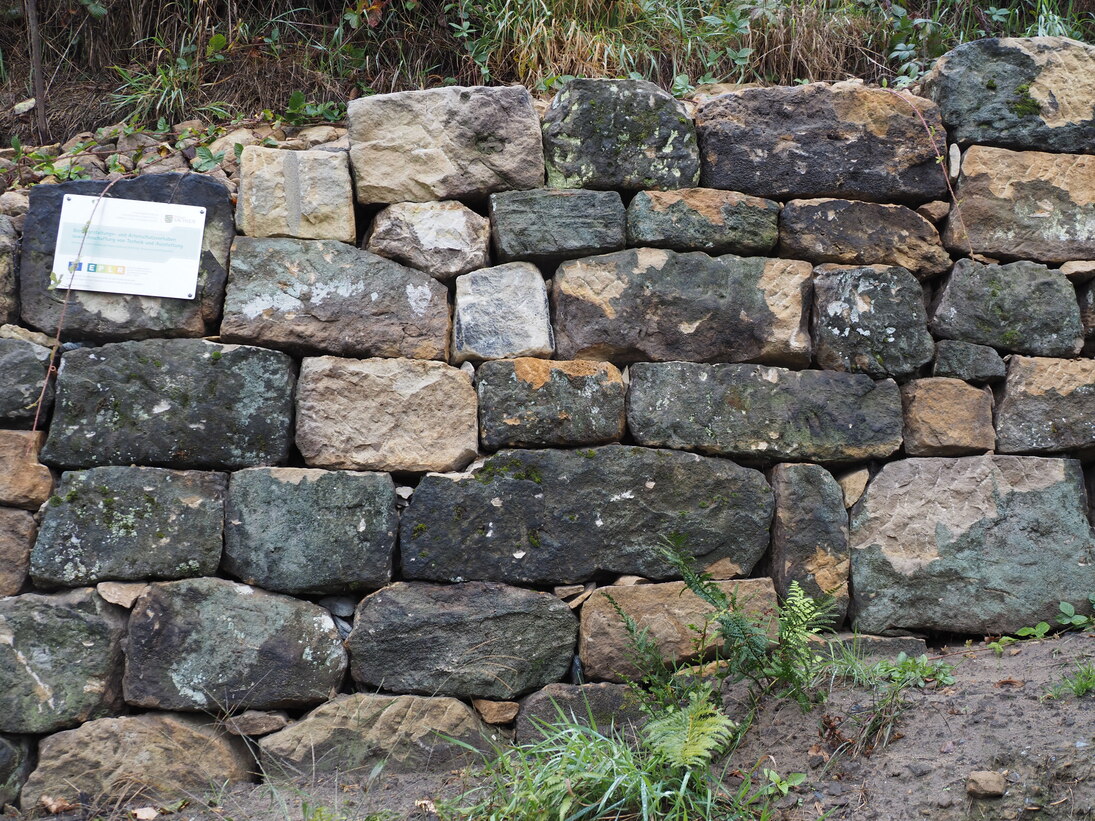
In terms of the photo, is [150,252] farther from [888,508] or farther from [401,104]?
[888,508]

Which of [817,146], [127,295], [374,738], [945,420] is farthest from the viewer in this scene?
[817,146]

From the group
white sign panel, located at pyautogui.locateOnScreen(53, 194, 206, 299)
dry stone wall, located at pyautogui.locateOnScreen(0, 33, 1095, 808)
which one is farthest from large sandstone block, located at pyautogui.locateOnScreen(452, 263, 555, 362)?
white sign panel, located at pyautogui.locateOnScreen(53, 194, 206, 299)

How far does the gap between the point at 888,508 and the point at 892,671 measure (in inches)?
23.1

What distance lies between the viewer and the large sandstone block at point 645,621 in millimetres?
2928

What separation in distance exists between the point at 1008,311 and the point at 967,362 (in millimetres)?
270

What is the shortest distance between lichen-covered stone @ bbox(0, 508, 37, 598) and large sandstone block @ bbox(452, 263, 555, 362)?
1.48m

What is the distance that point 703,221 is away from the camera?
3.21 m

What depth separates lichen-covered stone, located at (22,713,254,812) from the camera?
8.66ft

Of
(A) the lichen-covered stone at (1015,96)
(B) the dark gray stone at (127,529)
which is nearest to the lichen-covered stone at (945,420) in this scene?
(A) the lichen-covered stone at (1015,96)

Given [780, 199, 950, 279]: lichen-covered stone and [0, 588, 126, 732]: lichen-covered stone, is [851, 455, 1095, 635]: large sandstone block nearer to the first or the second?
[780, 199, 950, 279]: lichen-covered stone

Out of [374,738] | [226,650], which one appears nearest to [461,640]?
[374,738]

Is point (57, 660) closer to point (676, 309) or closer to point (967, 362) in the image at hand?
point (676, 309)

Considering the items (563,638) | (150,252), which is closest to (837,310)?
(563,638)

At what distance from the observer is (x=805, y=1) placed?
4.30 m
